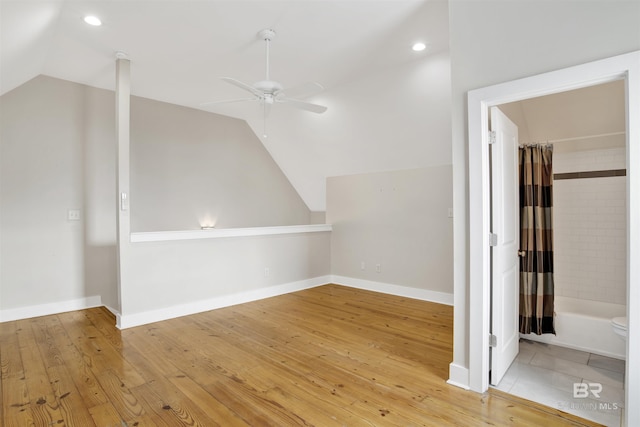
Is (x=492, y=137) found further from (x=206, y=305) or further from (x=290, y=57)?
(x=206, y=305)

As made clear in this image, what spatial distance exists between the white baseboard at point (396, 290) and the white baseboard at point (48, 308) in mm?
3556

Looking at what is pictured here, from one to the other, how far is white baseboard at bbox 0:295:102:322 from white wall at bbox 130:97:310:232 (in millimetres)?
1061

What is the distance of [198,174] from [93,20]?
2.82 m

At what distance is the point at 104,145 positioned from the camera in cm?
454

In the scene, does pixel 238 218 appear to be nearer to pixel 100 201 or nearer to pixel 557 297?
pixel 100 201

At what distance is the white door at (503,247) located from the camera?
235 centimetres

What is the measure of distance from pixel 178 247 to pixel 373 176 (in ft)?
9.90

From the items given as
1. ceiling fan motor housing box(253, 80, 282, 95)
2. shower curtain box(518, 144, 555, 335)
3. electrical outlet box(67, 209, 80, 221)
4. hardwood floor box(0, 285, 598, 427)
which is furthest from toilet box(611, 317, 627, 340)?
electrical outlet box(67, 209, 80, 221)

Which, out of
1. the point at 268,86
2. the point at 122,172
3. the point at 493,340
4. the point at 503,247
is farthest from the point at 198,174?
the point at 493,340

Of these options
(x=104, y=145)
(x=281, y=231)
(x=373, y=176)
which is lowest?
(x=281, y=231)

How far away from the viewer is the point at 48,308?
405 centimetres

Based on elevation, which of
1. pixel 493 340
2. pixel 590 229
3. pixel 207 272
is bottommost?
pixel 493 340

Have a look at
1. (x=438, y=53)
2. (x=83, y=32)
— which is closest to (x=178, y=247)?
(x=83, y=32)

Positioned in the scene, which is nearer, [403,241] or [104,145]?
[104,145]
